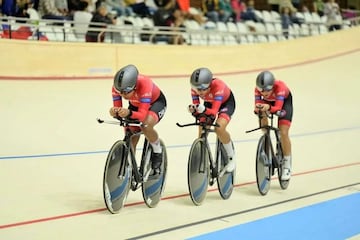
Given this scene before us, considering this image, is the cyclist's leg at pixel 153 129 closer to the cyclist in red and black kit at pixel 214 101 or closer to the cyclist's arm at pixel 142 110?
the cyclist's arm at pixel 142 110

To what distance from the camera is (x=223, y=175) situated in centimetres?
402

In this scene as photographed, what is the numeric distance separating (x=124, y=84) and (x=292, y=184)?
216 centimetres

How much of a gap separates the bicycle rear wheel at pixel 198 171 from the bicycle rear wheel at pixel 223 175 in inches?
7.3

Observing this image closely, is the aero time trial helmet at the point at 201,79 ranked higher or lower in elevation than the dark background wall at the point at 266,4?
lower

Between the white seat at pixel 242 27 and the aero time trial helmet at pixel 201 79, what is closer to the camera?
the aero time trial helmet at pixel 201 79

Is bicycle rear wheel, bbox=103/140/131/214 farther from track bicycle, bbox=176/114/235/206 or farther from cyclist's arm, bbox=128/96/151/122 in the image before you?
track bicycle, bbox=176/114/235/206

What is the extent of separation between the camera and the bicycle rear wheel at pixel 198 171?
3723 millimetres

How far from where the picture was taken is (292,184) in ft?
15.5

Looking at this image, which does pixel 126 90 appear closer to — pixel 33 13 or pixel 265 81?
pixel 265 81

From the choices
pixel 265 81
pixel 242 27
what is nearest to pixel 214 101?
pixel 265 81

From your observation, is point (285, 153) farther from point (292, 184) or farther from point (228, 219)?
point (228, 219)

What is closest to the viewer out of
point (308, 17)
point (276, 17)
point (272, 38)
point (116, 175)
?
point (116, 175)

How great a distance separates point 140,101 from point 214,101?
0.63 m

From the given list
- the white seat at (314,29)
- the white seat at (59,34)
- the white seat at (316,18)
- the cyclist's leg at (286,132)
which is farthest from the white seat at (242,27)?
the cyclist's leg at (286,132)
